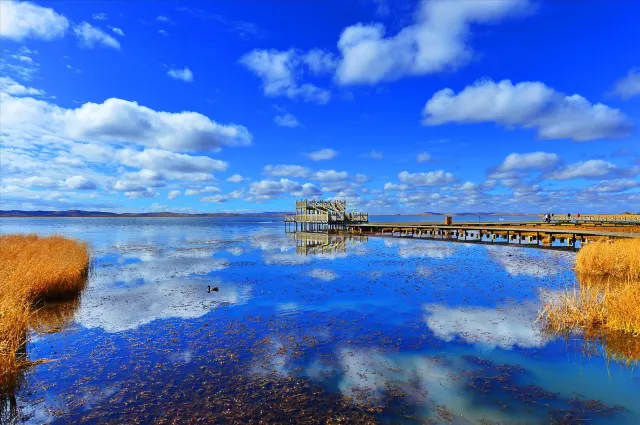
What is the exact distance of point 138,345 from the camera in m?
11.4

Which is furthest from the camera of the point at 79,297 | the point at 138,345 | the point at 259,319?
the point at 79,297

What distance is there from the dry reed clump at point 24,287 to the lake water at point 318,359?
56 cm

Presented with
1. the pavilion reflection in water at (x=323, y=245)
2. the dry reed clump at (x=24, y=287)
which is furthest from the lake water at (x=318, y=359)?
the pavilion reflection in water at (x=323, y=245)

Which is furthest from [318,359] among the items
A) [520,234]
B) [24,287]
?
[520,234]

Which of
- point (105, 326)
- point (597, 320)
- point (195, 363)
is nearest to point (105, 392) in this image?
point (195, 363)

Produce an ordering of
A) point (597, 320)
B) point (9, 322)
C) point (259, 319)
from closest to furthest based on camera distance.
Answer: point (9, 322)
point (597, 320)
point (259, 319)

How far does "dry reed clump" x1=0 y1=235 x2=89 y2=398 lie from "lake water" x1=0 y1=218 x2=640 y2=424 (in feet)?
1.85

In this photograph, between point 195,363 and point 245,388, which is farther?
point 195,363

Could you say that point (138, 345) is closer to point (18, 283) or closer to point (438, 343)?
point (18, 283)

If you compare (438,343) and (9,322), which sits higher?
(9,322)

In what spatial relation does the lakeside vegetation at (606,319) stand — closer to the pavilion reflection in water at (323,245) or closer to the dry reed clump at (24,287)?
the dry reed clump at (24,287)

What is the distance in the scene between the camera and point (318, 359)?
33.8ft

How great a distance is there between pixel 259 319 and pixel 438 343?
6513 millimetres

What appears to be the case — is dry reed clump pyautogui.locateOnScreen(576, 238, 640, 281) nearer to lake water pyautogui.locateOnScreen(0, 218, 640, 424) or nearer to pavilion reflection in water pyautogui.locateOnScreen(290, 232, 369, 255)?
lake water pyautogui.locateOnScreen(0, 218, 640, 424)
